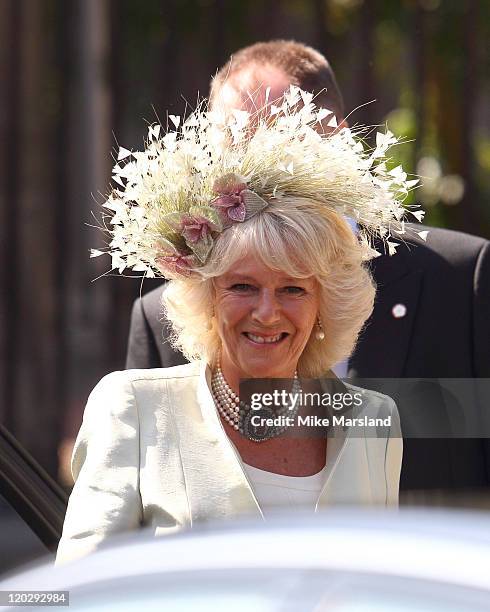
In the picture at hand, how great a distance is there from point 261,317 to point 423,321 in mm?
1032

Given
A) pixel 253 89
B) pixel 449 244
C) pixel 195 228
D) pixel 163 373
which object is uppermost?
pixel 253 89

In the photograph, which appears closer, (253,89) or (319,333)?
(319,333)

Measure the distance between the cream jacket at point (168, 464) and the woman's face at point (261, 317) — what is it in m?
0.10

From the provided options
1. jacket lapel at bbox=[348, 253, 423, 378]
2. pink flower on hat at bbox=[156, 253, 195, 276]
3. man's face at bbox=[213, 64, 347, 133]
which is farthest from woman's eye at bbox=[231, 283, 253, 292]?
jacket lapel at bbox=[348, 253, 423, 378]

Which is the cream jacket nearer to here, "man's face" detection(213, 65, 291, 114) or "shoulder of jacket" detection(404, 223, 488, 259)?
"man's face" detection(213, 65, 291, 114)

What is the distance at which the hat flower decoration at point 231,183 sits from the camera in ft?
8.25

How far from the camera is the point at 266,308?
8.07 feet

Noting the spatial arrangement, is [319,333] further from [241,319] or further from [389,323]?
[389,323]

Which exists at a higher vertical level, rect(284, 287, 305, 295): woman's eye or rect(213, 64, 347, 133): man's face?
rect(213, 64, 347, 133): man's face

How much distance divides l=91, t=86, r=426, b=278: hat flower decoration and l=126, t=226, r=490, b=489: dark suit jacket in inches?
29.3

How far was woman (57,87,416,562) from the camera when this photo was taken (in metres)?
2.35

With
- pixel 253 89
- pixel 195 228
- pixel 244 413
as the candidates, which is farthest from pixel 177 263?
pixel 253 89

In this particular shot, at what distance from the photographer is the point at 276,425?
249cm

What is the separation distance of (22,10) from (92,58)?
16.9 inches
